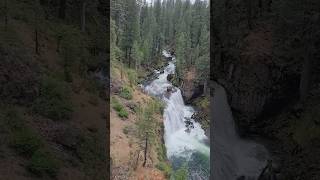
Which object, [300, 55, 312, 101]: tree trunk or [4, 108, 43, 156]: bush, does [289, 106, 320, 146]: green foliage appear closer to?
[300, 55, 312, 101]: tree trunk

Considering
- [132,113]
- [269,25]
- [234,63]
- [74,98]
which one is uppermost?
[269,25]

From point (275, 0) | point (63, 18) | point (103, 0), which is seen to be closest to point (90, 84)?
point (63, 18)

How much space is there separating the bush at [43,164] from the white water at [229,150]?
27.1 ft

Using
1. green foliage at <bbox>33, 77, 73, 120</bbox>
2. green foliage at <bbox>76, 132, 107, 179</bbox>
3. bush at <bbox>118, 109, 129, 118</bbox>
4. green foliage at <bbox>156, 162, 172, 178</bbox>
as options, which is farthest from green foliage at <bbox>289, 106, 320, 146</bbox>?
bush at <bbox>118, 109, 129, 118</bbox>

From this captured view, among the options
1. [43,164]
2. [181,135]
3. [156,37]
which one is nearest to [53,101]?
[43,164]

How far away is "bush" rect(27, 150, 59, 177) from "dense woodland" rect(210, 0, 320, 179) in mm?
9794

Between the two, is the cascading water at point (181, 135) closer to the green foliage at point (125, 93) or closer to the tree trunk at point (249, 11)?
the green foliage at point (125, 93)

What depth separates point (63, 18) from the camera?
2798 cm

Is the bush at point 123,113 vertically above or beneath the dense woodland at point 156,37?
beneath

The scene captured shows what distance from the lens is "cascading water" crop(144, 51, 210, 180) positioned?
37250 mm

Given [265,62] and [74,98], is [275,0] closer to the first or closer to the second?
[265,62]

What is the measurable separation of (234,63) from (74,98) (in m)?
9.62

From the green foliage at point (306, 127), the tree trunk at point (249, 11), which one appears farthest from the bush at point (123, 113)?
the green foliage at point (306, 127)

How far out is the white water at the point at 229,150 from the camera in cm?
Result: 1936
